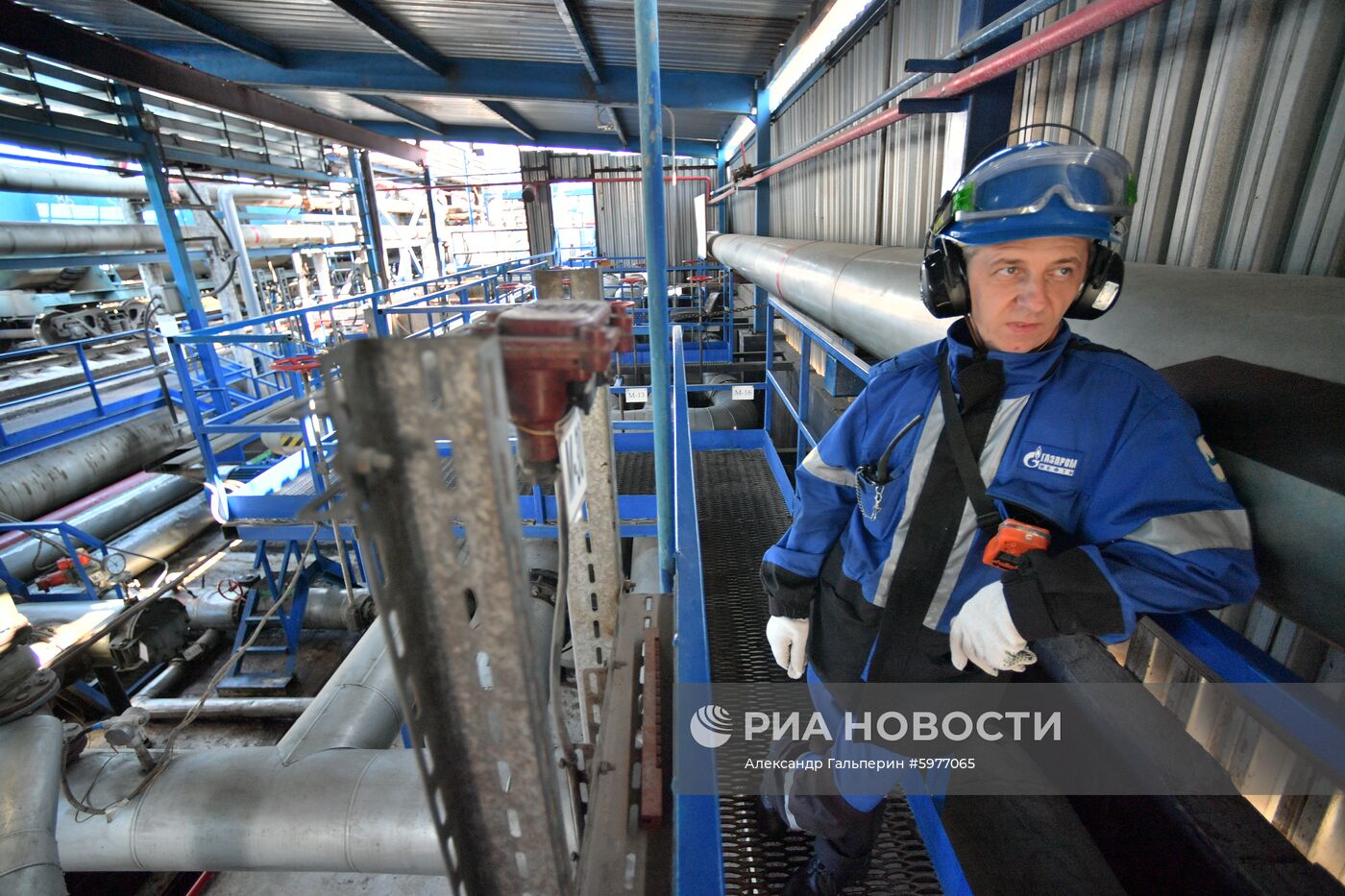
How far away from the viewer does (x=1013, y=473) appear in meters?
1.30

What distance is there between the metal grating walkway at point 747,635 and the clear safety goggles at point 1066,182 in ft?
7.35

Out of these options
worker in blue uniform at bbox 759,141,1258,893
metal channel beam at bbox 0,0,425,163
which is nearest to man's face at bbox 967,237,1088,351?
worker in blue uniform at bbox 759,141,1258,893

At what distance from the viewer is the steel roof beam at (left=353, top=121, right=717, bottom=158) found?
32.2 feet

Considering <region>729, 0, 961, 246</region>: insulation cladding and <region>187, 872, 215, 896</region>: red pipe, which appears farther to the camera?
<region>187, 872, 215, 896</region>: red pipe

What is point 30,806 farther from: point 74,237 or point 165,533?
point 74,237

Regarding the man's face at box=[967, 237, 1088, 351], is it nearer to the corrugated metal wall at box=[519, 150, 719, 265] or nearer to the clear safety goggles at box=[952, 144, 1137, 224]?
the clear safety goggles at box=[952, 144, 1137, 224]

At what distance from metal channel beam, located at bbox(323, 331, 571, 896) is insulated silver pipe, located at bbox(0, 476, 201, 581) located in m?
7.19

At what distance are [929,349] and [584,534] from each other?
1.16m

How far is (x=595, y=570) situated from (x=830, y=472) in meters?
0.86

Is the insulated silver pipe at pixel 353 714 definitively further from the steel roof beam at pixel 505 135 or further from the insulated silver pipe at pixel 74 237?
the steel roof beam at pixel 505 135

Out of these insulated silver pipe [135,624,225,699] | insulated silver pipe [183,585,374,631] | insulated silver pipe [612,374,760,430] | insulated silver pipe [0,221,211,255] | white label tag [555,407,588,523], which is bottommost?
insulated silver pipe [135,624,225,699]

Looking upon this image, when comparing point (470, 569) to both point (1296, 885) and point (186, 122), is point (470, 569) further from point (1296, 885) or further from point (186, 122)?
point (186, 122)

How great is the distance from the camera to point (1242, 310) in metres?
0.98

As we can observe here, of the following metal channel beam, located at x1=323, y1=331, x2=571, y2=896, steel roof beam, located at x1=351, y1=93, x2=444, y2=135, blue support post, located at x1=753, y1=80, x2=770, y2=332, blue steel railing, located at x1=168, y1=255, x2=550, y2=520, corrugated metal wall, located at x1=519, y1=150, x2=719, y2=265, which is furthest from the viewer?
corrugated metal wall, located at x1=519, y1=150, x2=719, y2=265
